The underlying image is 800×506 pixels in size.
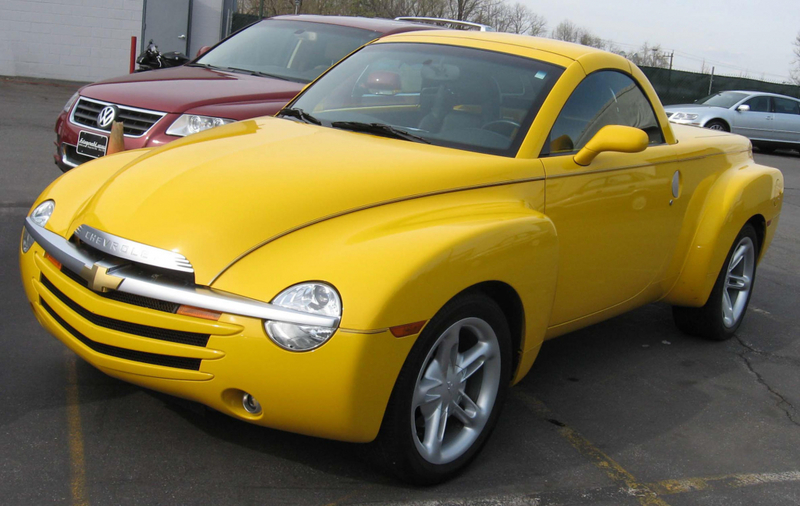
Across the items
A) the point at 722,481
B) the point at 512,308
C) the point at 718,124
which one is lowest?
the point at 722,481

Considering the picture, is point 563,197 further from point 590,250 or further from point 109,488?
point 109,488

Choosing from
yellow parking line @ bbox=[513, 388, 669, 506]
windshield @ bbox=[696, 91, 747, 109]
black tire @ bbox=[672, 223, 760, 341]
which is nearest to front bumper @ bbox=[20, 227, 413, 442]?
yellow parking line @ bbox=[513, 388, 669, 506]

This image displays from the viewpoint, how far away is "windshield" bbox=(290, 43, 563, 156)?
3852 millimetres

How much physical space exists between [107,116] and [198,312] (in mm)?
4015

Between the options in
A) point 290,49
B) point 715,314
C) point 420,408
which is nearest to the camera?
point 420,408

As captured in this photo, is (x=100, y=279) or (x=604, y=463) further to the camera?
(x=604, y=463)

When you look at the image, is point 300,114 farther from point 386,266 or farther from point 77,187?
point 386,266

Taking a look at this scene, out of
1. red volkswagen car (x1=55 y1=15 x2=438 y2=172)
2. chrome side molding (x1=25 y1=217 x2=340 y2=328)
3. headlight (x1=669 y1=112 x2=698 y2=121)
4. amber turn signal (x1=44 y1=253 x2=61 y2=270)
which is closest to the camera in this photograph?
chrome side molding (x1=25 y1=217 x2=340 y2=328)

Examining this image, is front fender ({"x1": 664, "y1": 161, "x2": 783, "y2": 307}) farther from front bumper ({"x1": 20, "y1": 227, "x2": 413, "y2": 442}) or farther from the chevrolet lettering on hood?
the chevrolet lettering on hood

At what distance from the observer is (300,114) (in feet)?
14.3

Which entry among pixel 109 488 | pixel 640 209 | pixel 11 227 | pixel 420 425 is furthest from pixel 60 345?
pixel 640 209

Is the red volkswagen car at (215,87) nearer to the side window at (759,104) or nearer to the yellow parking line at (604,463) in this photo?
the yellow parking line at (604,463)

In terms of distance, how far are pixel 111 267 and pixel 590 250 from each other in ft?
7.06

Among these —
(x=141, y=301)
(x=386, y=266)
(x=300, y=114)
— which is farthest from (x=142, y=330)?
(x=300, y=114)
